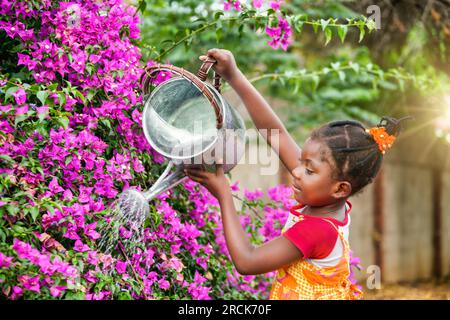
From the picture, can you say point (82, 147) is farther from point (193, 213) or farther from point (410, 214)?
point (410, 214)

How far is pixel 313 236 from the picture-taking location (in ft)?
5.87

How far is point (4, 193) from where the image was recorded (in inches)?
66.4

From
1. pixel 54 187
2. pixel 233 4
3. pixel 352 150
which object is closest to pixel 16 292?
pixel 54 187

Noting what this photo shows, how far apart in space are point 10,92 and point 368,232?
627cm

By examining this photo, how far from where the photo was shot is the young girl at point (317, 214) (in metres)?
1.76

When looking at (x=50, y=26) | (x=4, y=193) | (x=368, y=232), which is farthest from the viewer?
(x=368, y=232)

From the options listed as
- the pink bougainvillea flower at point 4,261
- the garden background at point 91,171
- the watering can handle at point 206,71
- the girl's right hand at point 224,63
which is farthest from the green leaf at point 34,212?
Result: the girl's right hand at point 224,63

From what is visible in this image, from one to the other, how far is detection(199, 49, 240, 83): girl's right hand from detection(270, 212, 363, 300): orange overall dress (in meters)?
0.64

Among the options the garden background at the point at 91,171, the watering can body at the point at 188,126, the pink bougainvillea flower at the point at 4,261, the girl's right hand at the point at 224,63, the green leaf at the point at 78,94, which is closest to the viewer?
the pink bougainvillea flower at the point at 4,261

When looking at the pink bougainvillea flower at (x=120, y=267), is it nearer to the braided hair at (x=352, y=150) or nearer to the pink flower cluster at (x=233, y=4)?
the braided hair at (x=352, y=150)

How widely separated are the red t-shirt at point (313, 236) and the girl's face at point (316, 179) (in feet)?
0.22

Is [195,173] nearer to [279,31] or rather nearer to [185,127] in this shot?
[185,127]

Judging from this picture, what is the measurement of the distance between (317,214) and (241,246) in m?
0.31
